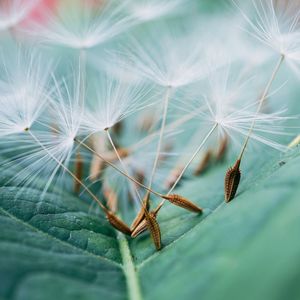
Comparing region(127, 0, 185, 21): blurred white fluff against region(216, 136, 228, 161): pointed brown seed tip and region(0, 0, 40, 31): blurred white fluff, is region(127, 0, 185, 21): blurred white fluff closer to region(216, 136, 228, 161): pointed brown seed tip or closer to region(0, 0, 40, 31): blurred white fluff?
region(0, 0, 40, 31): blurred white fluff

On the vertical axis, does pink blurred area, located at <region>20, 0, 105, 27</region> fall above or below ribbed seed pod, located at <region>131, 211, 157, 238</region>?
above

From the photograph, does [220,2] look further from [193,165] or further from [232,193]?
[232,193]

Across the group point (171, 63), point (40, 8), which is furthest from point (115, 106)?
point (40, 8)

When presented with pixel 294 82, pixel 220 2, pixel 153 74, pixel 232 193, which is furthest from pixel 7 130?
pixel 220 2

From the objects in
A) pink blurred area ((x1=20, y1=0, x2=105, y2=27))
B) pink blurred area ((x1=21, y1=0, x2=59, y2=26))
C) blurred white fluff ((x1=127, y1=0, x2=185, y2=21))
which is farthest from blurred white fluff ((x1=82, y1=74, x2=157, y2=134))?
pink blurred area ((x1=21, y1=0, x2=59, y2=26))

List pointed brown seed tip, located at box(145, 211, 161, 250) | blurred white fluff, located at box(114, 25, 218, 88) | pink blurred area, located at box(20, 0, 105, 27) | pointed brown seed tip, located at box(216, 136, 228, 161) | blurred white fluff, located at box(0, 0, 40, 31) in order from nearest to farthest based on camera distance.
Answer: pointed brown seed tip, located at box(145, 211, 161, 250)
blurred white fluff, located at box(114, 25, 218, 88)
pointed brown seed tip, located at box(216, 136, 228, 161)
blurred white fluff, located at box(0, 0, 40, 31)
pink blurred area, located at box(20, 0, 105, 27)

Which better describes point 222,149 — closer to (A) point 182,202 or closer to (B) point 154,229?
(A) point 182,202
